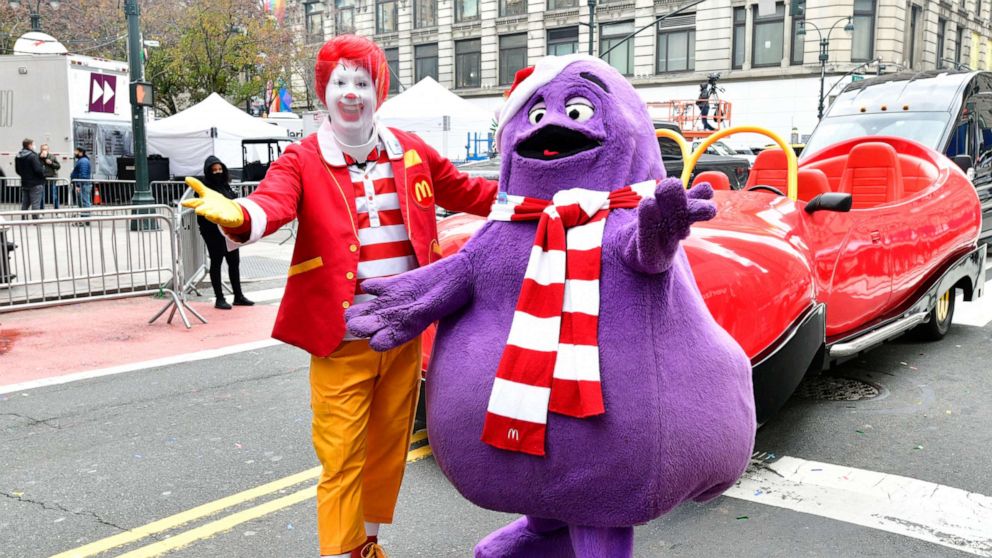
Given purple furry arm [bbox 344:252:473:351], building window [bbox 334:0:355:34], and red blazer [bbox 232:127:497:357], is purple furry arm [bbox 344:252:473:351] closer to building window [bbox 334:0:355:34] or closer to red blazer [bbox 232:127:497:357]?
red blazer [bbox 232:127:497:357]

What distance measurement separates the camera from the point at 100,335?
8398 millimetres

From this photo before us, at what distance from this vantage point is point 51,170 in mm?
21766

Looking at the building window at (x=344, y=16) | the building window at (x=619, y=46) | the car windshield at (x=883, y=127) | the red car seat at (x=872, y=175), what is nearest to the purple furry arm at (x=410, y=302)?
the red car seat at (x=872, y=175)

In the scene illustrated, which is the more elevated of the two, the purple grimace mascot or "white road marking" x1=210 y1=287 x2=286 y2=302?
the purple grimace mascot

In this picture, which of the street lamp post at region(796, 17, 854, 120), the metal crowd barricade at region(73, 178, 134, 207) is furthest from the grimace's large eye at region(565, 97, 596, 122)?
the street lamp post at region(796, 17, 854, 120)

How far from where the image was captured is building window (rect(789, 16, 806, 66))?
128ft

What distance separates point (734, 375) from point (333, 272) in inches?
53.2

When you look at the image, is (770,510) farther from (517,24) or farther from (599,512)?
(517,24)

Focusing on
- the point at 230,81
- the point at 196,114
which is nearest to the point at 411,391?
the point at 196,114

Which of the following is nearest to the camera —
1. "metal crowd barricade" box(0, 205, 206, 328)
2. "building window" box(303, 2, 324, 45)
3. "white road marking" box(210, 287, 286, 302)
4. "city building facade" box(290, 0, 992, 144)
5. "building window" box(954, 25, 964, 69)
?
"metal crowd barricade" box(0, 205, 206, 328)

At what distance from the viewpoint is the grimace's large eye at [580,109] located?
8.10ft

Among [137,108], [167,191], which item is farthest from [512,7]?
[137,108]

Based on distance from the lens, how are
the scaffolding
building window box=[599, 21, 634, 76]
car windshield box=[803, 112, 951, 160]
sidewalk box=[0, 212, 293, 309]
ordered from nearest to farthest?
1. sidewalk box=[0, 212, 293, 309]
2. car windshield box=[803, 112, 951, 160]
3. the scaffolding
4. building window box=[599, 21, 634, 76]

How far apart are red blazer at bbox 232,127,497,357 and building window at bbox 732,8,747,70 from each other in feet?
133
